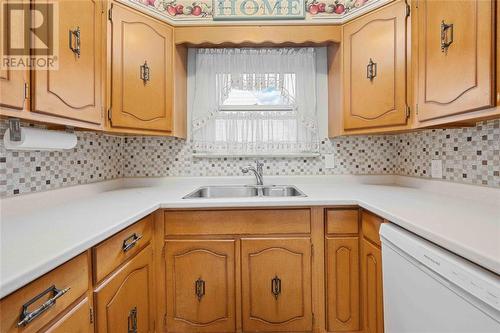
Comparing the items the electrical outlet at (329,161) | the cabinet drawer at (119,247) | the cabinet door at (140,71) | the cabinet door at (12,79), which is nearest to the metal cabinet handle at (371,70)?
the electrical outlet at (329,161)

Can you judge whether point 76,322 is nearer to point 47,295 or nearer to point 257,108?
point 47,295

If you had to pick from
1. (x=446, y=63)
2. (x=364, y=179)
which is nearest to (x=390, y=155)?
(x=364, y=179)

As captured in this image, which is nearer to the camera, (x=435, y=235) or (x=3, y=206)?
(x=435, y=235)

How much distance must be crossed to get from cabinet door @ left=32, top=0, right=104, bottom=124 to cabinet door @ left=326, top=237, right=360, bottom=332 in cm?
141

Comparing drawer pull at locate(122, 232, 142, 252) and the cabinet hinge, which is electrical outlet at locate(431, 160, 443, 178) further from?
the cabinet hinge

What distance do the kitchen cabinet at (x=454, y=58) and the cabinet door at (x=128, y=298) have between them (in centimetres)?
153

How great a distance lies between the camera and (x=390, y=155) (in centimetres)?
205

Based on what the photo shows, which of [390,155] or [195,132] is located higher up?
[195,132]

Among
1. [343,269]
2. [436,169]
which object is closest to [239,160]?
[343,269]

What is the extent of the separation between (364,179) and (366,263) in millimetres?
835

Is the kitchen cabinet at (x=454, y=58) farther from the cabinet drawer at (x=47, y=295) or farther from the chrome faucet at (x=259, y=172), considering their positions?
the cabinet drawer at (x=47, y=295)

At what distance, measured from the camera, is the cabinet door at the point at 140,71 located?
4.94ft

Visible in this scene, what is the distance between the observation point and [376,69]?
1.62m

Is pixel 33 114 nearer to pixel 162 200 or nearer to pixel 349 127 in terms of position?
pixel 162 200
